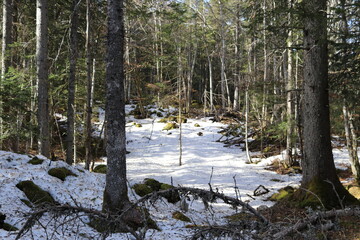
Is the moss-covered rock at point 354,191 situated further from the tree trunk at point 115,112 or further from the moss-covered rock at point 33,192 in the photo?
the moss-covered rock at point 33,192

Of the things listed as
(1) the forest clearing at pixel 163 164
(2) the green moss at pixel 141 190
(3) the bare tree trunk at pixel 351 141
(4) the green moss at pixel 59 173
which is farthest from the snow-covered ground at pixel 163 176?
(3) the bare tree trunk at pixel 351 141

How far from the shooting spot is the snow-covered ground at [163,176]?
4543 mm

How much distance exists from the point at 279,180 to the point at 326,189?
5.97 metres

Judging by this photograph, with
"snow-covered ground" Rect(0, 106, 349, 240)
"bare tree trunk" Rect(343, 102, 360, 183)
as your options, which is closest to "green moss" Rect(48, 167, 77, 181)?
"snow-covered ground" Rect(0, 106, 349, 240)

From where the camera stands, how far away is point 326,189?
6090mm

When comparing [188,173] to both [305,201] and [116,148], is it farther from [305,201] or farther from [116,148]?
[116,148]

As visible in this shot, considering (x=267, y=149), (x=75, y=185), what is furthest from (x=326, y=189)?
(x=267, y=149)

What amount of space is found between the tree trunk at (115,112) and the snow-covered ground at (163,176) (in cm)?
65

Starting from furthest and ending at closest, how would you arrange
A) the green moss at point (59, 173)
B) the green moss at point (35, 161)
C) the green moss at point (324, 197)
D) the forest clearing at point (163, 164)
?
the green moss at point (35, 161), the green moss at point (59, 173), the green moss at point (324, 197), the forest clearing at point (163, 164)

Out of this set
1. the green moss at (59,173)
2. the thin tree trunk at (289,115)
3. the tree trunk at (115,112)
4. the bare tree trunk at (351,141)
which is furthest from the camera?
the thin tree trunk at (289,115)

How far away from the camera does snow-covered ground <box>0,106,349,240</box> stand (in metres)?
4.54

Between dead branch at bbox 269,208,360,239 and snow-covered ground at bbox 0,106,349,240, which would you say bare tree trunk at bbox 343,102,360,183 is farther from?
dead branch at bbox 269,208,360,239

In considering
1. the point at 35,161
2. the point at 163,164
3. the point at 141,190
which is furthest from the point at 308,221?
the point at 163,164

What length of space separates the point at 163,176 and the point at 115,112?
8.15 meters
